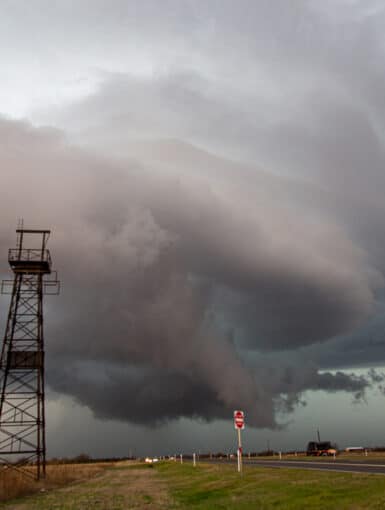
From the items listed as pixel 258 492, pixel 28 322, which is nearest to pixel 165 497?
pixel 258 492

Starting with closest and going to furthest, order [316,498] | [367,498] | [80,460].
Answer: [367,498] → [316,498] → [80,460]

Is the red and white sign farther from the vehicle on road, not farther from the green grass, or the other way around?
the vehicle on road

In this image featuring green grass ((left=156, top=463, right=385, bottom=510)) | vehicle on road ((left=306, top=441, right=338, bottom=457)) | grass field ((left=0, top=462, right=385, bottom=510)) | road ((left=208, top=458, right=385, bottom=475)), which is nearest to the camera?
green grass ((left=156, top=463, right=385, bottom=510))

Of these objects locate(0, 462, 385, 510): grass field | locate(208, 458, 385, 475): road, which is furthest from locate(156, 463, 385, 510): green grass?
locate(208, 458, 385, 475): road

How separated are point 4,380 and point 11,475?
327 inches

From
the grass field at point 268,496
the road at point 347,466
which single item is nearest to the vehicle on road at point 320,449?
the road at point 347,466

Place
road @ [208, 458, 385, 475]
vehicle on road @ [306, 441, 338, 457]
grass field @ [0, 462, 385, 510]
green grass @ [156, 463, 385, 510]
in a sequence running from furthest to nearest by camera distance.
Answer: vehicle on road @ [306, 441, 338, 457] < road @ [208, 458, 385, 475] < grass field @ [0, 462, 385, 510] < green grass @ [156, 463, 385, 510]

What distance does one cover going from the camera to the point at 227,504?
2445 centimetres

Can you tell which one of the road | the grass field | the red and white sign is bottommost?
the grass field

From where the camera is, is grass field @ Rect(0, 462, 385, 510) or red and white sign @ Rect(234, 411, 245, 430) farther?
red and white sign @ Rect(234, 411, 245, 430)

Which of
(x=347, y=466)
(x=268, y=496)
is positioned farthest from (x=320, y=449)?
(x=268, y=496)

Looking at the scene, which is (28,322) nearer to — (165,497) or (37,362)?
(37,362)

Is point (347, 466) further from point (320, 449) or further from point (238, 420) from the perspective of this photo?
point (320, 449)

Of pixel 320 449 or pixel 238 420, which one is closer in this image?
pixel 238 420
